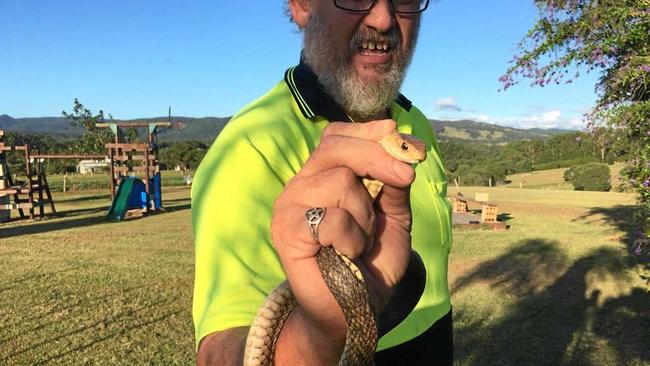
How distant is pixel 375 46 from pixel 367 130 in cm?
103

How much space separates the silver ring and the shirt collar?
0.90 metres

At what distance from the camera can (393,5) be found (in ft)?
6.73

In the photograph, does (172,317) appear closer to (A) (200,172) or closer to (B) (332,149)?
(A) (200,172)

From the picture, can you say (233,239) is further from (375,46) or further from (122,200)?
(122,200)

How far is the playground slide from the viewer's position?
23091mm

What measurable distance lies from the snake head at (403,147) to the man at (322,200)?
17 mm

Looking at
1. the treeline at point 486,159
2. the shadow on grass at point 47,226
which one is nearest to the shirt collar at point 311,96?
the shadow on grass at point 47,226

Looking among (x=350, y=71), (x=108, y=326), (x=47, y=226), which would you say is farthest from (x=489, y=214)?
(x=350, y=71)

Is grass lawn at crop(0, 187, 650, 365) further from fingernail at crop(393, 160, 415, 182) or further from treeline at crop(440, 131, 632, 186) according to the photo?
treeline at crop(440, 131, 632, 186)

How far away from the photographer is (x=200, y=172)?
5.17ft

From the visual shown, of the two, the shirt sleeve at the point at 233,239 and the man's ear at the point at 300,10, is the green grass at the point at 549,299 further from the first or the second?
the shirt sleeve at the point at 233,239

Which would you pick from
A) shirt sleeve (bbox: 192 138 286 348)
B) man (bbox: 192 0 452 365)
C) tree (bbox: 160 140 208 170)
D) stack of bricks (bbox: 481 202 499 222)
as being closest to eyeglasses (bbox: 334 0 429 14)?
man (bbox: 192 0 452 365)

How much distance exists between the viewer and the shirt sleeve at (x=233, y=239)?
4.50 feet

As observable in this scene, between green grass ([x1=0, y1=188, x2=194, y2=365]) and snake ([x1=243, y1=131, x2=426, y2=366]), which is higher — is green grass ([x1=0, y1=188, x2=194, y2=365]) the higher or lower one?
the lower one
